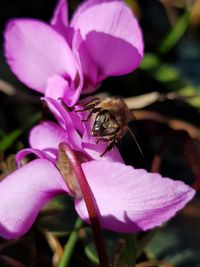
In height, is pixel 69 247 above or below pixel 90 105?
below

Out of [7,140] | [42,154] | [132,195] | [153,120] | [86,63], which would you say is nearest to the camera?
→ [132,195]

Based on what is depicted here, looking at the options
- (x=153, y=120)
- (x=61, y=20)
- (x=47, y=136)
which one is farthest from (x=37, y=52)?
(x=153, y=120)

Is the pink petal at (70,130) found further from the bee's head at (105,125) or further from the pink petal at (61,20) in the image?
the pink petal at (61,20)

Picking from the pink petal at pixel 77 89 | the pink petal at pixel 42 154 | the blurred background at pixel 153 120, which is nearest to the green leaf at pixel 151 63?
the blurred background at pixel 153 120

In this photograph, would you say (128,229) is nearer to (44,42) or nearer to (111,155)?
(111,155)

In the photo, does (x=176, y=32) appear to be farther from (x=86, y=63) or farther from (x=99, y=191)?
(x=99, y=191)

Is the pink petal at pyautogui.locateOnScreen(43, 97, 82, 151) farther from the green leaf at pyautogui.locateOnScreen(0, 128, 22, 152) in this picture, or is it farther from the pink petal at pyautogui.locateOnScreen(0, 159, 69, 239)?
the green leaf at pyautogui.locateOnScreen(0, 128, 22, 152)

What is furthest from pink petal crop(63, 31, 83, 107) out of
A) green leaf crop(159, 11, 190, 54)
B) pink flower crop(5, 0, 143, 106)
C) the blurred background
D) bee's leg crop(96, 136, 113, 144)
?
green leaf crop(159, 11, 190, 54)
